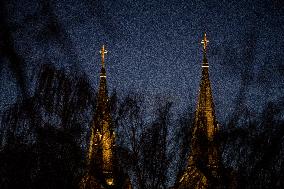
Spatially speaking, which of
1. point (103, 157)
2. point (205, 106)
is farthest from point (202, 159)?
point (103, 157)

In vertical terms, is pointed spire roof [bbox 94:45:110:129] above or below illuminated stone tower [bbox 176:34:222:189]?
above

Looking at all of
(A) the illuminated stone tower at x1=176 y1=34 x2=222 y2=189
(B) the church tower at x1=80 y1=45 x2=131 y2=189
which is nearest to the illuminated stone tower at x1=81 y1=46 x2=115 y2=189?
(B) the church tower at x1=80 y1=45 x2=131 y2=189

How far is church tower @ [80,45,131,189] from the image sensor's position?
1228 inches

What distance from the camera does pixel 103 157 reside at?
32375mm

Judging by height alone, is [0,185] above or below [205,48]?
below

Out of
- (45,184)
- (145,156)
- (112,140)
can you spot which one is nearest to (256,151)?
(145,156)

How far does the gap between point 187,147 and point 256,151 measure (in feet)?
25.1

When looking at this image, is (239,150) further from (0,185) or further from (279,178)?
(0,185)

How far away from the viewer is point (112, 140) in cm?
3094

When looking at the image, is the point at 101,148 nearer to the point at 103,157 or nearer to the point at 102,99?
the point at 103,157

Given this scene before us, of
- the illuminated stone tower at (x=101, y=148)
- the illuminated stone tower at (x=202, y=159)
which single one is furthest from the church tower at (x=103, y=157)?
the illuminated stone tower at (x=202, y=159)

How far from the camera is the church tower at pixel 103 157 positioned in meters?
31.2

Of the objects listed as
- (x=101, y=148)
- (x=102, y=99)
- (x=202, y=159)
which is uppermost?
(x=102, y=99)

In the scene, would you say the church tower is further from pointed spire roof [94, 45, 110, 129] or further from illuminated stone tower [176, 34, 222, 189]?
illuminated stone tower [176, 34, 222, 189]
